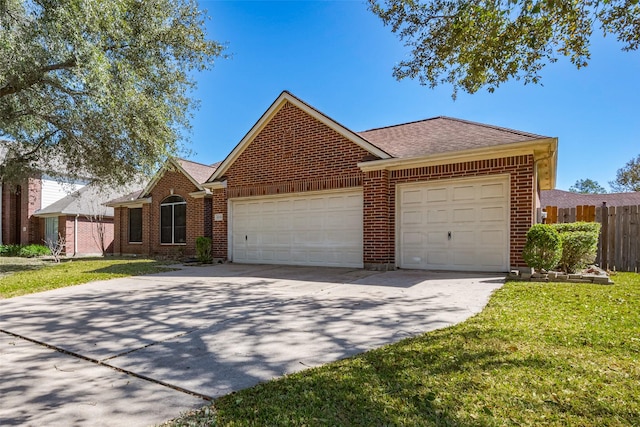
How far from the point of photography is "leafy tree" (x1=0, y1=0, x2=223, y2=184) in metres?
8.20

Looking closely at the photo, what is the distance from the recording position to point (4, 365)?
3.54 meters

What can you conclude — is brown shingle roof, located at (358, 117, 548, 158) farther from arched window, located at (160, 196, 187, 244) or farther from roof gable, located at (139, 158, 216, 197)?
arched window, located at (160, 196, 187, 244)

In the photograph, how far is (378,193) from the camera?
9.87 metres

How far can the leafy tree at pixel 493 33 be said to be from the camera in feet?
18.0

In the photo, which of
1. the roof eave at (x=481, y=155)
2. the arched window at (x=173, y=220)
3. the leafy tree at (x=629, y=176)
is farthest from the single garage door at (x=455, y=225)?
the leafy tree at (x=629, y=176)

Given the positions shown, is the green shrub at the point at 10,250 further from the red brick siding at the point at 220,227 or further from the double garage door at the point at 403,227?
the double garage door at the point at 403,227

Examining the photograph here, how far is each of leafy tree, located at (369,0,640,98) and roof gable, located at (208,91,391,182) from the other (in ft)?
10.1

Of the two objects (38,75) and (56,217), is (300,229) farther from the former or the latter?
(56,217)

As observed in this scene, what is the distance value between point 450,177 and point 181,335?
23.9 ft

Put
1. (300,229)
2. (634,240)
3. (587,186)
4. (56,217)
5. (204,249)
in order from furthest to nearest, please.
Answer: (587,186), (56,217), (204,249), (300,229), (634,240)

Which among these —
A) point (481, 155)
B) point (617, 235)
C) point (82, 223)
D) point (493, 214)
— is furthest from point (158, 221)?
point (617, 235)

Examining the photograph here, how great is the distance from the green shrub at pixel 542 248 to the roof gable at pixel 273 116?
397 cm

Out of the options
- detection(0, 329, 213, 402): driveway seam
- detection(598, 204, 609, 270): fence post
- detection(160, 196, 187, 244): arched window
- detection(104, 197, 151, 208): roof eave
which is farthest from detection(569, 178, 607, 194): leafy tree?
detection(0, 329, 213, 402): driveway seam

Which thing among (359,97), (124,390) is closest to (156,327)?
(124,390)
